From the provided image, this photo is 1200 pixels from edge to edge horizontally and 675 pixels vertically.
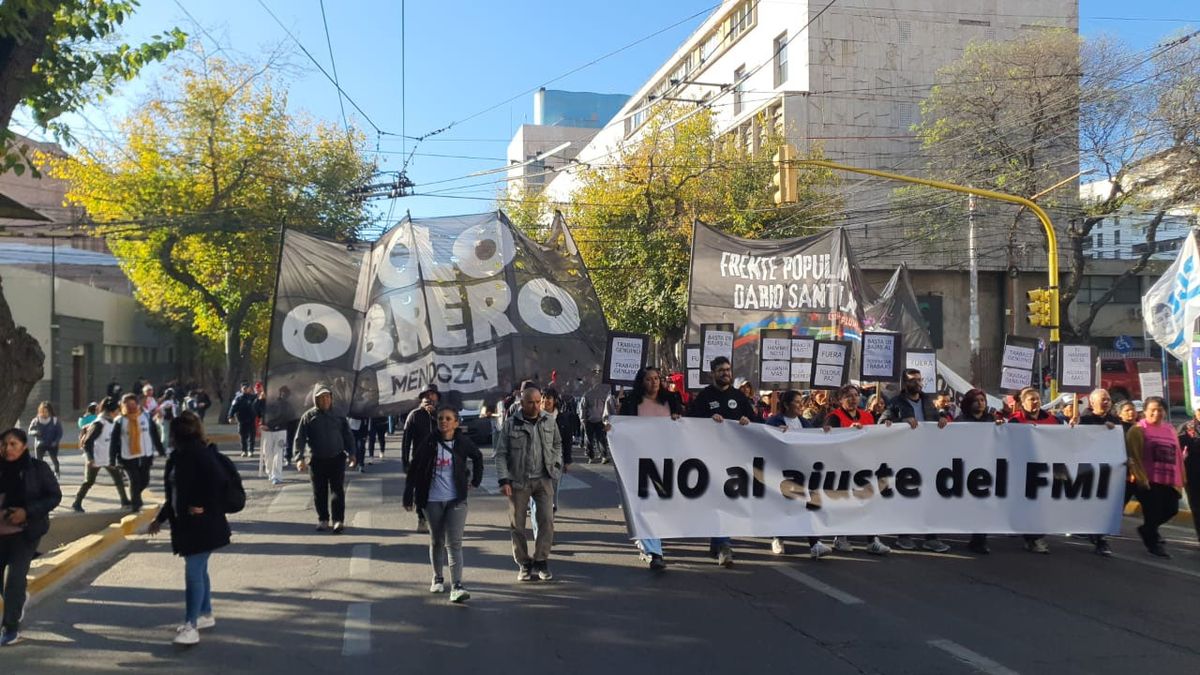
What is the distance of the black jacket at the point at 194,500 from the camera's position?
655 centimetres

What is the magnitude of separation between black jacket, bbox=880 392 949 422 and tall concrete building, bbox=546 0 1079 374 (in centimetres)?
2544

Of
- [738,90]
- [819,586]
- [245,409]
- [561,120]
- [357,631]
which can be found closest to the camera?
[357,631]

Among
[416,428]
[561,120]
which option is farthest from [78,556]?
[561,120]

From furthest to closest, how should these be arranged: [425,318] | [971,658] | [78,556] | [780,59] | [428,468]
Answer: [780,59], [78,556], [425,318], [428,468], [971,658]

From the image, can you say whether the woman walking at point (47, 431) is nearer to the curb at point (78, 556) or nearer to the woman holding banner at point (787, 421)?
the curb at point (78, 556)

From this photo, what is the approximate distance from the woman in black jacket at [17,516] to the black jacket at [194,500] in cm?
98

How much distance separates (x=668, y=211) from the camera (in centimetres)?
3136

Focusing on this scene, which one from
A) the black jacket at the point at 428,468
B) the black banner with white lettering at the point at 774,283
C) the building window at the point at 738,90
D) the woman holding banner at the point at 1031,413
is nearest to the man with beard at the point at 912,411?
the woman holding banner at the point at 1031,413

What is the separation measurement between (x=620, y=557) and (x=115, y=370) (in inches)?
1561

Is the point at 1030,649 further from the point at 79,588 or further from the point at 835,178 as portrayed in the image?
the point at 835,178

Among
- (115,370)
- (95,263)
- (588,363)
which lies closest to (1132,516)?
(588,363)

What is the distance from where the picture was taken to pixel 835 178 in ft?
110

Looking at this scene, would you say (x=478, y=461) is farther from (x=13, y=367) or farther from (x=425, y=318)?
(x=13, y=367)

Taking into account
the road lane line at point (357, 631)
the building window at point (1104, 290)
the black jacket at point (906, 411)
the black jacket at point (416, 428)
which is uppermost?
the building window at point (1104, 290)
